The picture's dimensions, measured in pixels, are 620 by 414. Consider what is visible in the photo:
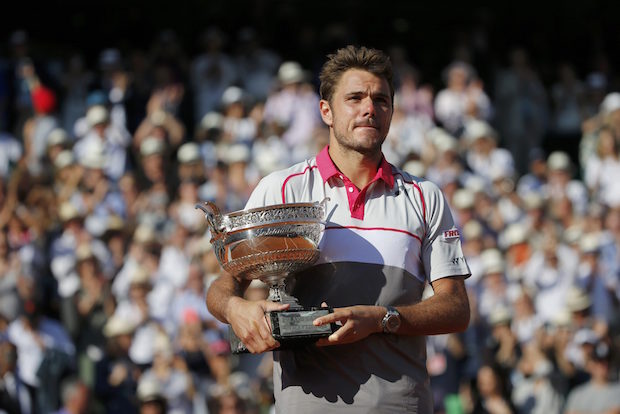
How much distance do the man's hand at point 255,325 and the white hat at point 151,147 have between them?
8.74 meters

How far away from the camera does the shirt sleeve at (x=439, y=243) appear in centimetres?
412

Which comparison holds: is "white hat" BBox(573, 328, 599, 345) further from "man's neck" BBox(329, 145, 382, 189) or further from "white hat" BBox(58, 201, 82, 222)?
"man's neck" BBox(329, 145, 382, 189)

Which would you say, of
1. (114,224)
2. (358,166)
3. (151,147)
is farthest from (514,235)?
(358,166)

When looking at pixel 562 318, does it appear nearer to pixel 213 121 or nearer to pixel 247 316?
pixel 213 121

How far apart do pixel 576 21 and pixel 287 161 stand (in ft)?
28.7

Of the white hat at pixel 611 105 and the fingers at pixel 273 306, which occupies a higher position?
the white hat at pixel 611 105

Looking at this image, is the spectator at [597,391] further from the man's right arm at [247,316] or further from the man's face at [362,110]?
the man's right arm at [247,316]

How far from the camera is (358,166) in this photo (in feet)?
13.7

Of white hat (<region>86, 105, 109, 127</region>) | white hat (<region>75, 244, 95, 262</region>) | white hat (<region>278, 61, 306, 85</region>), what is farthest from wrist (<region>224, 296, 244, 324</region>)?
white hat (<region>278, 61, 306, 85</region>)

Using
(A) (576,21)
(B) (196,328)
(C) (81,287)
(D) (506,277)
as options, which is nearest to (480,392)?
(D) (506,277)

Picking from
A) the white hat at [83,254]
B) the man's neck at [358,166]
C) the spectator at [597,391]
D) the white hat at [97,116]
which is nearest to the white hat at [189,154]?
the white hat at [97,116]

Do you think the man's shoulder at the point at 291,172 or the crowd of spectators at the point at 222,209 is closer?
the man's shoulder at the point at 291,172

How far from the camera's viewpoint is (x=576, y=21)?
19688 mm

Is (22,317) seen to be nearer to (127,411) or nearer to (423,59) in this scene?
(127,411)
